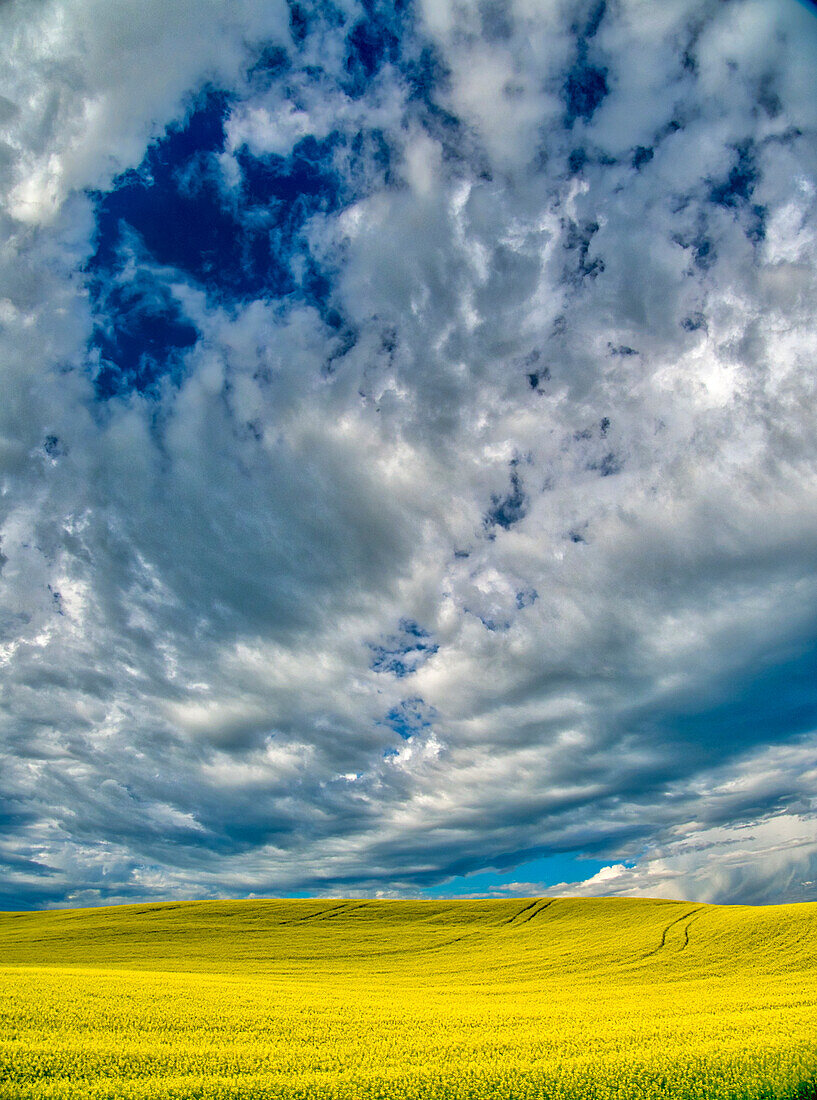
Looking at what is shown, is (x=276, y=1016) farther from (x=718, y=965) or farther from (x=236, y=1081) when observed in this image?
(x=718, y=965)

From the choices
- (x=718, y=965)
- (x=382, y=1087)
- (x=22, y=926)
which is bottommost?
(x=718, y=965)

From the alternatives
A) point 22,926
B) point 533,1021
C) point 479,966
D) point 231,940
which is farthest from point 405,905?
point 533,1021

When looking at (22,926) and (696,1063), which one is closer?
(696,1063)

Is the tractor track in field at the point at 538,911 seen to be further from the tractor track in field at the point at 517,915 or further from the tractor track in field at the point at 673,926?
the tractor track in field at the point at 673,926

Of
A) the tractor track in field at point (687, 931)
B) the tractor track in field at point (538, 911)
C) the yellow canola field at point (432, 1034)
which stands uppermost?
the yellow canola field at point (432, 1034)

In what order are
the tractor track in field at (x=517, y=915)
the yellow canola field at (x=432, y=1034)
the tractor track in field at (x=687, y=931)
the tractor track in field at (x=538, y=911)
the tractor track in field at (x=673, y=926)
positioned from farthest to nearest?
the tractor track in field at (x=538, y=911)
the tractor track in field at (x=517, y=915)
the tractor track in field at (x=687, y=931)
the tractor track in field at (x=673, y=926)
the yellow canola field at (x=432, y=1034)

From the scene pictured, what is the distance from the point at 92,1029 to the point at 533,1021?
53.7 feet

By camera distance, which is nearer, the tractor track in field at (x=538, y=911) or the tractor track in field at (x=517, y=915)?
the tractor track in field at (x=517, y=915)

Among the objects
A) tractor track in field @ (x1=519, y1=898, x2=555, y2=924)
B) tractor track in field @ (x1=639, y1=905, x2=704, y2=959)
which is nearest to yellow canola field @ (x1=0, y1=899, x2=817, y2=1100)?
tractor track in field @ (x1=639, y1=905, x2=704, y2=959)

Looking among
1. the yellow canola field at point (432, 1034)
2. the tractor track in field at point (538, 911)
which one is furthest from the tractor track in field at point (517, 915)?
the yellow canola field at point (432, 1034)

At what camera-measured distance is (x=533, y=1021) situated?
71.3 feet

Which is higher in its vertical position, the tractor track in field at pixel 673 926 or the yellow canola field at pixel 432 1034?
the yellow canola field at pixel 432 1034

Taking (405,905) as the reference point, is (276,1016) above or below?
above

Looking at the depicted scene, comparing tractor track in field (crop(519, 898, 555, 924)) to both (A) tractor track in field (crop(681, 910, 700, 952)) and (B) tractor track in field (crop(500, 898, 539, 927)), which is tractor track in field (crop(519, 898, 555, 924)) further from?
(A) tractor track in field (crop(681, 910, 700, 952))
